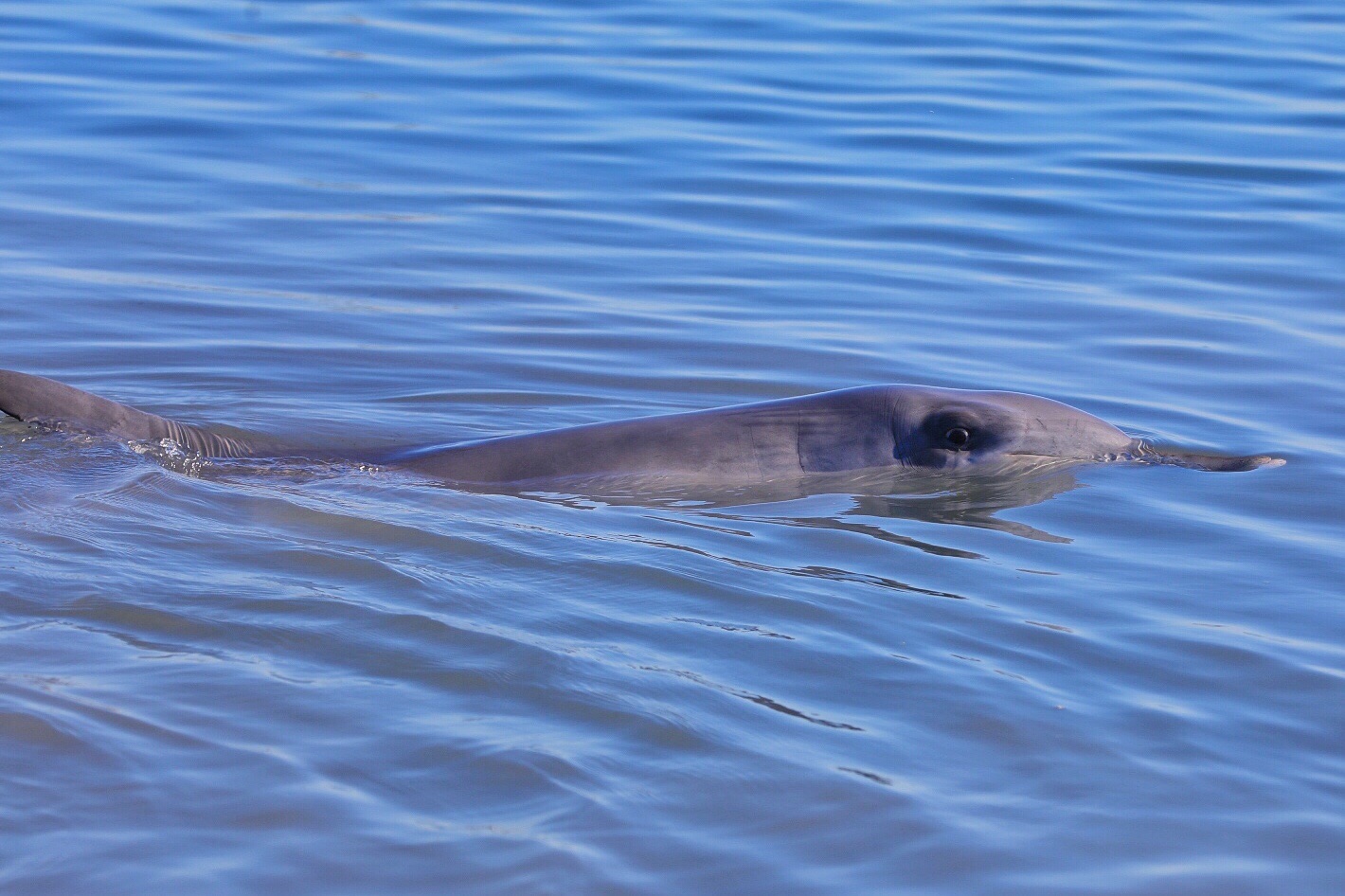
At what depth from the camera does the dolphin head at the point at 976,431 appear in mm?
7500

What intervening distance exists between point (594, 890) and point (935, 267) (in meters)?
8.34

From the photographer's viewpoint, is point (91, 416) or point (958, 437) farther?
point (958, 437)

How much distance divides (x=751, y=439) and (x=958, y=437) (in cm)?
91

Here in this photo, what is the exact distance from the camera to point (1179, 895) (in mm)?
4105

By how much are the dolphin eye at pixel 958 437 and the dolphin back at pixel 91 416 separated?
9.97 feet

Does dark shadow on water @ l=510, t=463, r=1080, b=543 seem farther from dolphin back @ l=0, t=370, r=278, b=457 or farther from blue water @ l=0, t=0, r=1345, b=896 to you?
dolphin back @ l=0, t=370, r=278, b=457

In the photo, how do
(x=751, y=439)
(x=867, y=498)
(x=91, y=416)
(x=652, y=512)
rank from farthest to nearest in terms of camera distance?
(x=751, y=439) → (x=91, y=416) → (x=867, y=498) → (x=652, y=512)

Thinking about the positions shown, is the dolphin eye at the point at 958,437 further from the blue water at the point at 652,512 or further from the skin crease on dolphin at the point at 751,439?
the blue water at the point at 652,512

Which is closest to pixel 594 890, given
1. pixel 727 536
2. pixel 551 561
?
pixel 551 561

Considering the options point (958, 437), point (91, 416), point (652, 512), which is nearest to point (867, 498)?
point (958, 437)

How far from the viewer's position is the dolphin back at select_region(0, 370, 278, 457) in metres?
7.17

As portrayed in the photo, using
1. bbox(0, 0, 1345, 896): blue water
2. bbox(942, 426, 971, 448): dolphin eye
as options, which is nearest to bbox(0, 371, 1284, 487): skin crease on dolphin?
bbox(942, 426, 971, 448): dolphin eye

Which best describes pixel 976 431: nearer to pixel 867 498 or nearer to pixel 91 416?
pixel 867 498

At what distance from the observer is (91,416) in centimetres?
734
